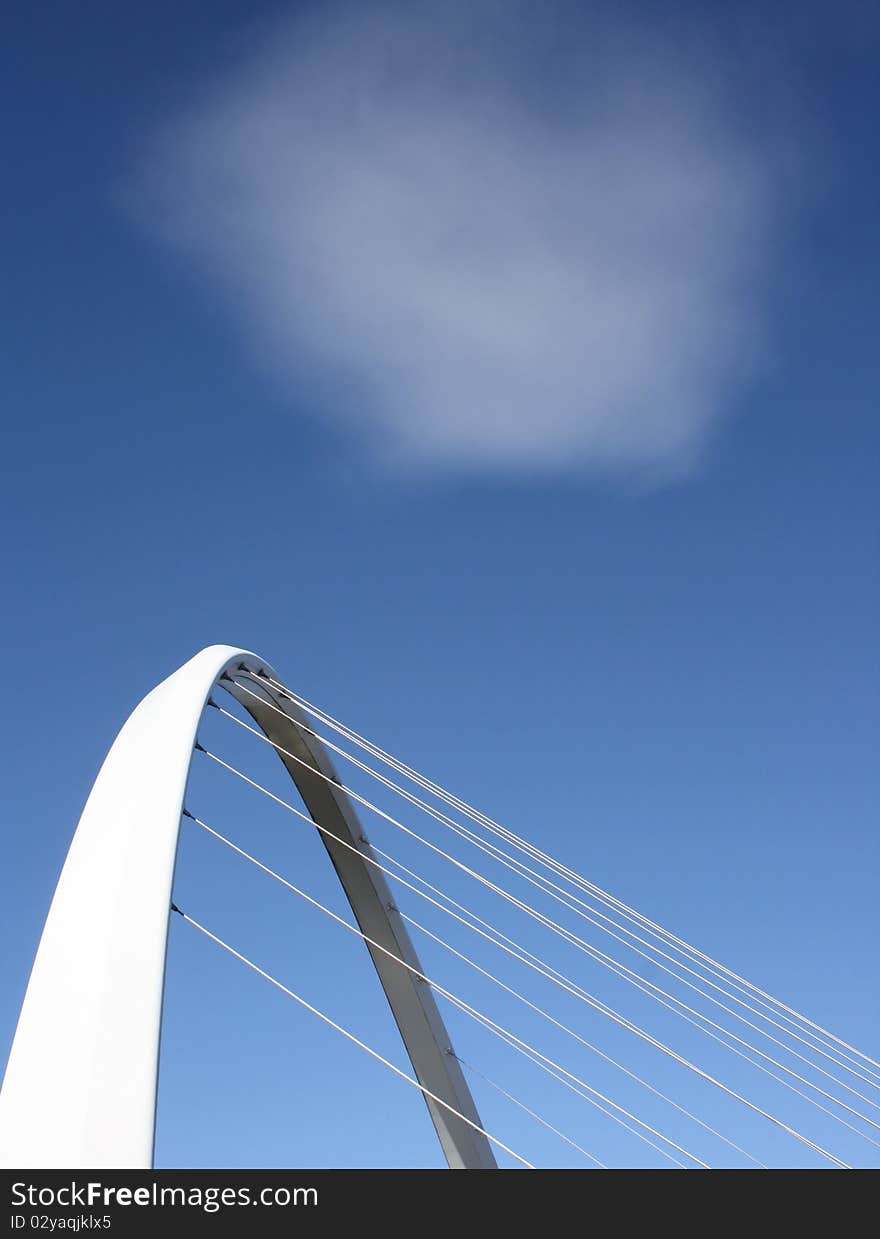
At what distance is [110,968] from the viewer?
7.67 m

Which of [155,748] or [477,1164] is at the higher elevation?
[155,748]

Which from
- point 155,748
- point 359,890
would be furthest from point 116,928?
point 359,890

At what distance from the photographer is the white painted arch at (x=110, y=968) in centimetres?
676

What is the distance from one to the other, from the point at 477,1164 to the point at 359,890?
3.90 m

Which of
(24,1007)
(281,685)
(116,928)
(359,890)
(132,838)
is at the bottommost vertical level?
(24,1007)

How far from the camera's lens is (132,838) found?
880 centimetres

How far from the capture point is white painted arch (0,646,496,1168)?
6762 mm
